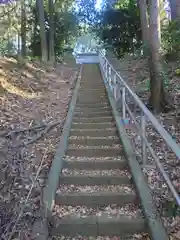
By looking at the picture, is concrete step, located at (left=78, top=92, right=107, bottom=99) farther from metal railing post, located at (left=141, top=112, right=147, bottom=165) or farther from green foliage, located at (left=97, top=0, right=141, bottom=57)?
green foliage, located at (left=97, top=0, right=141, bottom=57)

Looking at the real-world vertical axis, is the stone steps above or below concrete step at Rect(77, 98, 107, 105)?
below

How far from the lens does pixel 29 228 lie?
13.0ft

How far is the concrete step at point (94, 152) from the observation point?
6.16m

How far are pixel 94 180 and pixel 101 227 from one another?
1.10 meters

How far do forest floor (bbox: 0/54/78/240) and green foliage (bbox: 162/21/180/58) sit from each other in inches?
149

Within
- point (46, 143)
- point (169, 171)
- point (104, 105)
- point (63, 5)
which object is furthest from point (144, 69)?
point (63, 5)

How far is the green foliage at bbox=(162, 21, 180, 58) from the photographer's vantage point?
36.3 feet

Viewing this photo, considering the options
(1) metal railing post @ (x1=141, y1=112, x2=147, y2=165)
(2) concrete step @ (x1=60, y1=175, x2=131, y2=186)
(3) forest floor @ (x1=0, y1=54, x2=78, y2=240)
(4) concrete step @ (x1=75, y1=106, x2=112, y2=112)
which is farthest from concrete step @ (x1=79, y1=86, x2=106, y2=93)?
(2) concrete step @ (x1=60, y1=175, x2=131, y2=186)

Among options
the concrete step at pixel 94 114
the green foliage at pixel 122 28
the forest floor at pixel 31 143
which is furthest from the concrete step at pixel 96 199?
the green foliage at pixel 122 28

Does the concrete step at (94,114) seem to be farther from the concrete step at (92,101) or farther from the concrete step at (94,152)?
the concrete step at (94,152)

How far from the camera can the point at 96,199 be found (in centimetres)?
471

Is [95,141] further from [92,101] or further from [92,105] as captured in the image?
[92,101]

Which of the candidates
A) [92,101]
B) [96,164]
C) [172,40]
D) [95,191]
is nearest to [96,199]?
[95,191]

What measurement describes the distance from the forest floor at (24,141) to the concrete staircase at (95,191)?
13.0 inches
